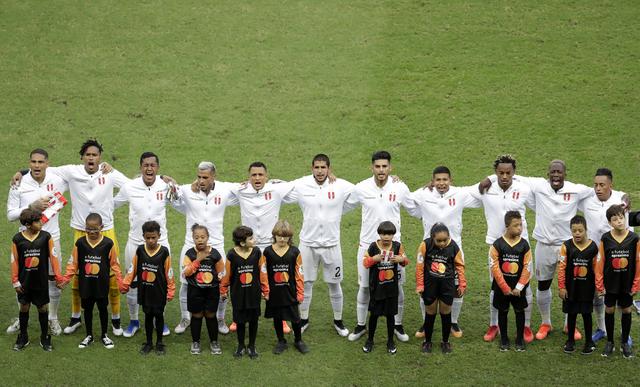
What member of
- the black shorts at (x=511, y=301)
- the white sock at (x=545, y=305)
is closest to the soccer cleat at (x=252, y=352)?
the black shorts at (x=511, y=301)

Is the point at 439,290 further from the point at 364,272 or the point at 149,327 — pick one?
the point at 149,327

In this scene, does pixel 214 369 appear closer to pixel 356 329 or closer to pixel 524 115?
pixel 356 329

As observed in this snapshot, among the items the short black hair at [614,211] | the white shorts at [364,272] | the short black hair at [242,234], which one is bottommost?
the white shorts at [364,272]

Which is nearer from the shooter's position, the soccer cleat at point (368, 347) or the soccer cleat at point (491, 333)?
the soccer cleat at point (368, 347)

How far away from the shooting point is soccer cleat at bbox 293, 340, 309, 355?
11367mm

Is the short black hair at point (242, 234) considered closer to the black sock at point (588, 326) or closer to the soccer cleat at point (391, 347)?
the soccer cleat at point (391, 347)

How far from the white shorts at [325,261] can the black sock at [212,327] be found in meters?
1.38

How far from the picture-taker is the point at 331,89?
63.2 feet

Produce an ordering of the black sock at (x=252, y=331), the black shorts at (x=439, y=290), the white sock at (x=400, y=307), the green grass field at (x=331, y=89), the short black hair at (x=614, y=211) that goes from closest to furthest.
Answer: the short black hair at (x=614, y=211), the black shorts at (x=439, y=290), the black sock at (x=252, y=331), the white sock at (x=400, y=307), the green grass field at (x=331, y=89)

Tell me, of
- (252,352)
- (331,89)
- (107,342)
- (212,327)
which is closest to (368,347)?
(252,352)

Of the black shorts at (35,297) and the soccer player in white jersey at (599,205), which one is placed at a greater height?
the soccer player in white jersey at (599,205)

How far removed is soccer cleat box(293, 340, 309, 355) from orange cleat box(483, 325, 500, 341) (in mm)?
2371

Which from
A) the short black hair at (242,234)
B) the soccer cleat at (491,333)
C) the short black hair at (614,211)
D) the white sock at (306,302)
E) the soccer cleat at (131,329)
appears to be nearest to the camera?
the short black hair at (614,211)

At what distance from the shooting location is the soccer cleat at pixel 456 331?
1180 centimetres
